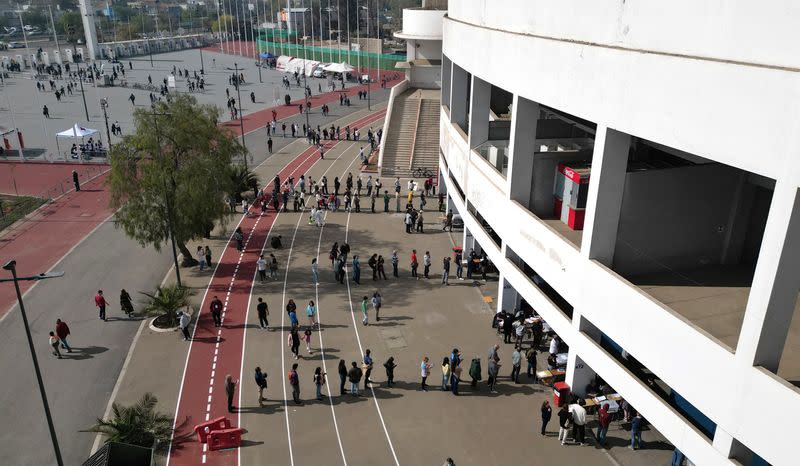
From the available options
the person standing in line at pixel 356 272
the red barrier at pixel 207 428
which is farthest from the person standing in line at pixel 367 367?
the person standing in line at pixel 356 272

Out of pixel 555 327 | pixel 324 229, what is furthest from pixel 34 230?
pixel 555 327

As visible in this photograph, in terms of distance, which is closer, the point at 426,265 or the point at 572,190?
the point at 572,190

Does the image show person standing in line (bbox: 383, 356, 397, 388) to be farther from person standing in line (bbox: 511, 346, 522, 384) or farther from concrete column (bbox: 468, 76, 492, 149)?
concrete column (bbox: 468, 76, 492, 149)

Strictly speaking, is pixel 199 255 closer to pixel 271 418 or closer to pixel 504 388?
pixel 271 418

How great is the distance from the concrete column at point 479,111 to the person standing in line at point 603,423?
10.8 m

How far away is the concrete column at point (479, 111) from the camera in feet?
68.8

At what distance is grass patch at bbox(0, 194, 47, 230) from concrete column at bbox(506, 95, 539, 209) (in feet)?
86.1

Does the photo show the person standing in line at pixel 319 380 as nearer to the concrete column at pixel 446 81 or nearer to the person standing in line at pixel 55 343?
the person standing in line at pixel 55 343

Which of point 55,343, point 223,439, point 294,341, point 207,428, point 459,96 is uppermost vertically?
point 459,96

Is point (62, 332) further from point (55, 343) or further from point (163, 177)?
point (163, 177)

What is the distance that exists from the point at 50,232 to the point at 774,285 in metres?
30.6

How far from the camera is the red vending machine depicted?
15.4 m

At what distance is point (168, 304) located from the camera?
65.8 feet

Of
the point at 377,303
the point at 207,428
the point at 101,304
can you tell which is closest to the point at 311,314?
the point at 377,303
